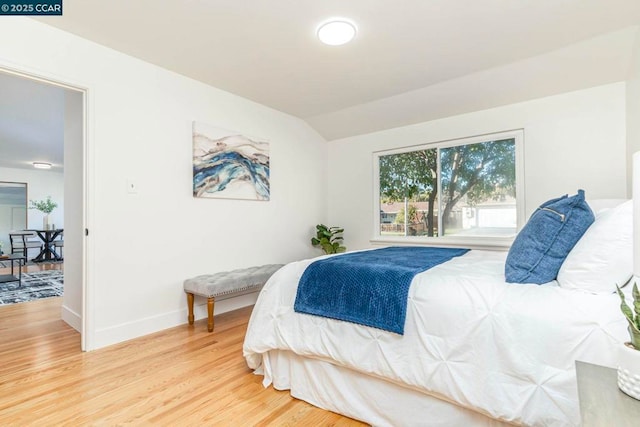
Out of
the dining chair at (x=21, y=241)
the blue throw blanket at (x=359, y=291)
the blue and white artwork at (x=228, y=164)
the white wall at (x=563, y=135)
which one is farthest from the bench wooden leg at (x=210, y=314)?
the dining chair at (x=21, y=241)

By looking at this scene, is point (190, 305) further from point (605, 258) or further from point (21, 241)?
point (21, 241)

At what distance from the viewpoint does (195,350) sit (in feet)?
8.07

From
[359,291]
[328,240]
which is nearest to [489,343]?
[359,291]

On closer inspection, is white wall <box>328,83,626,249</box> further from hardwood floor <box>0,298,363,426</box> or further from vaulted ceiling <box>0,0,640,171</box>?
hardwood floor <box>0,298,363,426</box>

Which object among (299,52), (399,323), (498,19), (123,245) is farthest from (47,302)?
(498,19)

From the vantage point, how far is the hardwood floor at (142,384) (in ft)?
5.37

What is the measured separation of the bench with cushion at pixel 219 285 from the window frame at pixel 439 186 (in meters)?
1.84

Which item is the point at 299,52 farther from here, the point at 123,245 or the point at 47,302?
the point at 47,302

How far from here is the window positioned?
11.4ft

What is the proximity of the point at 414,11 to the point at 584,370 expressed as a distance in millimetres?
2178

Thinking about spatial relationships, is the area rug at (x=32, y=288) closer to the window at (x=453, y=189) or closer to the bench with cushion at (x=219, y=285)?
the bench with cushion at (x=219, y=285)

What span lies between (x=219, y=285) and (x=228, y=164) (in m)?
1.33

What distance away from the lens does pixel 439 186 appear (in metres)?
3.98

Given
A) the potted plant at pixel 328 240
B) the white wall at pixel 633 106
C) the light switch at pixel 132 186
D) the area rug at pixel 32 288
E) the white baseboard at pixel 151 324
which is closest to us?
the white wall at pixel 633 106
